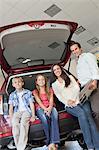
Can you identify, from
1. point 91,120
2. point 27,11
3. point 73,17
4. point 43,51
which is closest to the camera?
point 91,120

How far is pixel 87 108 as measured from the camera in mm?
2426

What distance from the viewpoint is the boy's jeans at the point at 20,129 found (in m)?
2.37

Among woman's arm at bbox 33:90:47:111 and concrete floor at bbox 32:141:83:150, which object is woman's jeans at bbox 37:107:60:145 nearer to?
woman's arm at bbox 33:90:47:111

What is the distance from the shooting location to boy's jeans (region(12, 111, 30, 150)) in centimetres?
237

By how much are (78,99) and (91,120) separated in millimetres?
294

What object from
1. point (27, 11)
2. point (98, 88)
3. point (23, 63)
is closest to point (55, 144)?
point (98, 88)

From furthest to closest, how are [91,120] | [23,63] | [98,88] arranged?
[23,63] < [98,88] < [91,120]

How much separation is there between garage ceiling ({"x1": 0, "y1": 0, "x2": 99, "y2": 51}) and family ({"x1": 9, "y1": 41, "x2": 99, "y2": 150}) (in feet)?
5.32

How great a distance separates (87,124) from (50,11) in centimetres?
252

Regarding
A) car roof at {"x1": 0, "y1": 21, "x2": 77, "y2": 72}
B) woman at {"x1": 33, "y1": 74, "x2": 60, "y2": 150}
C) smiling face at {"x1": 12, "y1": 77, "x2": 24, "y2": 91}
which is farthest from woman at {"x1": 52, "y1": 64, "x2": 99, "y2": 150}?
car roof at {"x1": 0, "y1": 21, "x2": 77, "y2": 72}

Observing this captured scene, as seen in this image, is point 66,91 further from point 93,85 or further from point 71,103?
point 93,85

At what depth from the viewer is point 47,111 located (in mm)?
2498

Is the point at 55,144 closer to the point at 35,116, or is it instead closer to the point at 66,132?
the point at 66,132

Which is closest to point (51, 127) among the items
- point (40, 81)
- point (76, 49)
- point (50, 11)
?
point (40, 81)
